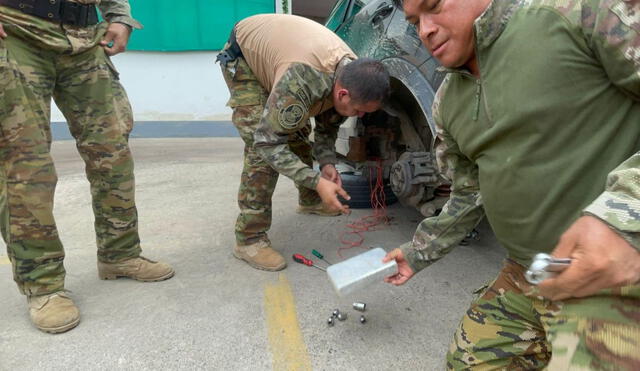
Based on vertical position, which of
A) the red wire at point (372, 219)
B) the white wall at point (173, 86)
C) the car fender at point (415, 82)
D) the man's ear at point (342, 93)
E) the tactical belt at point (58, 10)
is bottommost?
the white wall at point (173, 86)

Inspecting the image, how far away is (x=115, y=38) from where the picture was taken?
2061mm

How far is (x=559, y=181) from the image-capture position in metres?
1.02

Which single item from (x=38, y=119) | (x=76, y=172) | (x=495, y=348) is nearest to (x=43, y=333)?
(x=38, y=119)

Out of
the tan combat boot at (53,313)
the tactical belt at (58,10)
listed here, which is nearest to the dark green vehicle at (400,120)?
the tactical belt at (58,10)

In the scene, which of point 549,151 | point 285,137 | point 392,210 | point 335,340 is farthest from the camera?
point 392,210

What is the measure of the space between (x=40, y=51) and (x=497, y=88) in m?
1.78

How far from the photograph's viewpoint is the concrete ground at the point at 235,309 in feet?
5.34

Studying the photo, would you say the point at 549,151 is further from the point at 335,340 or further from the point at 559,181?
the point at 335,340

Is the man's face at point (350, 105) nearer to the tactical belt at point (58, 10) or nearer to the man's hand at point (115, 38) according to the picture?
the man's hand at point (115, 38)

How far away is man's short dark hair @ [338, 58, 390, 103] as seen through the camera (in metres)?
1.96

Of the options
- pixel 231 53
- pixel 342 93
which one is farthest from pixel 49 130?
pixel 342 93

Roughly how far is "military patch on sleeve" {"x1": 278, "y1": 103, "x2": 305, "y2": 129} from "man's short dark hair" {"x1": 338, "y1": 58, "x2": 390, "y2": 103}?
0.24 m

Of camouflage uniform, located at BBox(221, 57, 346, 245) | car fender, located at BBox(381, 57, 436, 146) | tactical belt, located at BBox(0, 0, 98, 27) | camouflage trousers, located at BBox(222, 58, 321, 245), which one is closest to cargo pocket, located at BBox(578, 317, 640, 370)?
car fender, located at BBox(381, 57, 436, 146)

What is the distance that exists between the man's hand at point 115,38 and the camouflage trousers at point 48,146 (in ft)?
0.12
